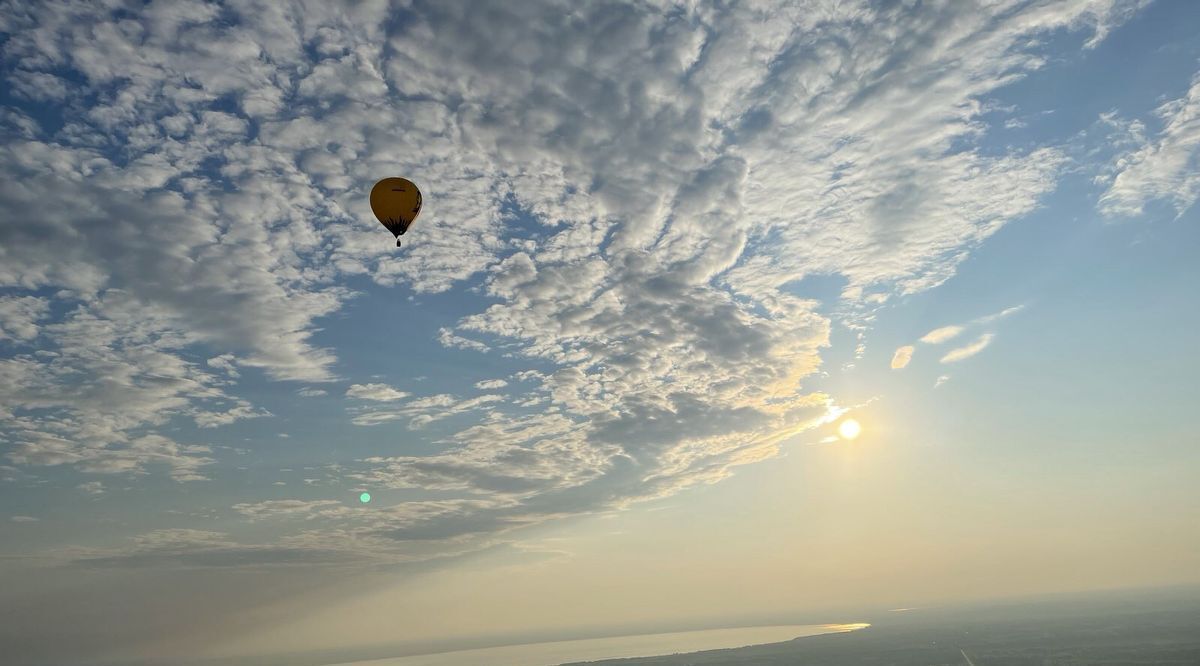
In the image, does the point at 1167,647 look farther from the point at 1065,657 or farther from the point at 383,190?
the point at 383,190

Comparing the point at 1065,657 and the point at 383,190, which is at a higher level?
the point at 383,190

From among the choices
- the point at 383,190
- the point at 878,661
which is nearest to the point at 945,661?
the point at 878,661

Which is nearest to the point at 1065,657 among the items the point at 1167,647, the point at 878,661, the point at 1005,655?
the point at 1005,655

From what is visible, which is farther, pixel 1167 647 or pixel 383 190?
pixel 1167 647

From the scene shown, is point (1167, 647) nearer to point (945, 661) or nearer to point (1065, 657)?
point (1065, 657)

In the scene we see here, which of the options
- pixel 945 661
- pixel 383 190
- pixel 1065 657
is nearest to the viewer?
pixel 383 190

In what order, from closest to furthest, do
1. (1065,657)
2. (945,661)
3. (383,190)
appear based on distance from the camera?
(383,190) < (1065,657) < (945,661)
